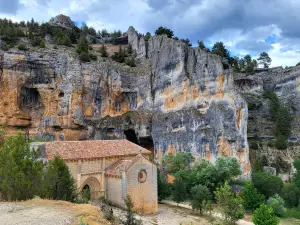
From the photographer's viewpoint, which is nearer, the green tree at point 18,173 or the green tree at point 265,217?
the green tree at point 18,173

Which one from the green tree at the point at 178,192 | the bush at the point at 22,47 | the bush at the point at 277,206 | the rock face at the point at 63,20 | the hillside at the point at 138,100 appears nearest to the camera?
the bush at the point at 277,206

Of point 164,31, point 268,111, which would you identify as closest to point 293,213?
point 268,111

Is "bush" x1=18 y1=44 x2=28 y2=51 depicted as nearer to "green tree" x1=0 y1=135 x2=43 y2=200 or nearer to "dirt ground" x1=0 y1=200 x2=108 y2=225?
"green tree" x1=0 y1=135 x2=43 y2=200

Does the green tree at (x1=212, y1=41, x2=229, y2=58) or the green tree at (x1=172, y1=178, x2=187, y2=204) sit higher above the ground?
the green tree at (x1=212, y1=41, x2=229, y2=58)

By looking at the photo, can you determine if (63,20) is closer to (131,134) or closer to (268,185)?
(131,134)

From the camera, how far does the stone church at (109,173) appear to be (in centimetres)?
2717

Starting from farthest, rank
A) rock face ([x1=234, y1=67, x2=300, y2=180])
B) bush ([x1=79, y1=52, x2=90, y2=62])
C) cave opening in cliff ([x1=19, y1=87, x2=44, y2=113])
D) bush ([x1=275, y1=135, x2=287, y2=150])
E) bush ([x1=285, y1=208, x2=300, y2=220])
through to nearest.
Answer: bush ([x1=275, y1=135, x2=287, y2=150])
rock face ([x1=234, y1=67, x2=300, y2=180])
bush ([x1=79, y1=52, x2=90, y2=62])
cave opening in cliff ([x1=19, y1=87, x2=44, y2=113])
bush ([x1=285, y1=208, x2=300, y2=220])

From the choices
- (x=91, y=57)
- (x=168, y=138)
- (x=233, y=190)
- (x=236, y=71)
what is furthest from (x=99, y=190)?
(x=236, y=71)

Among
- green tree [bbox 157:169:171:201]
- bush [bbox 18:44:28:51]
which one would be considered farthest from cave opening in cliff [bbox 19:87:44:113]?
green tree [bbox 157:169:171:201]

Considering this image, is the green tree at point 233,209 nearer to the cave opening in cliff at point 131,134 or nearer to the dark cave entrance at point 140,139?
the dark cave entrance at point 140,139

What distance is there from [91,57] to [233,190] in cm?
3157

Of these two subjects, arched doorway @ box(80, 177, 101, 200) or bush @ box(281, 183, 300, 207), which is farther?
bush @ box(281, 183, 300, 207)

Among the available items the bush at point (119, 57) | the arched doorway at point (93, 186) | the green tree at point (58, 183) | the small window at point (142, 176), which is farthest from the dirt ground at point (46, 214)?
the bush at point (119, 57)

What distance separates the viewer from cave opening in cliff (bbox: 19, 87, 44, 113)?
4984cm
